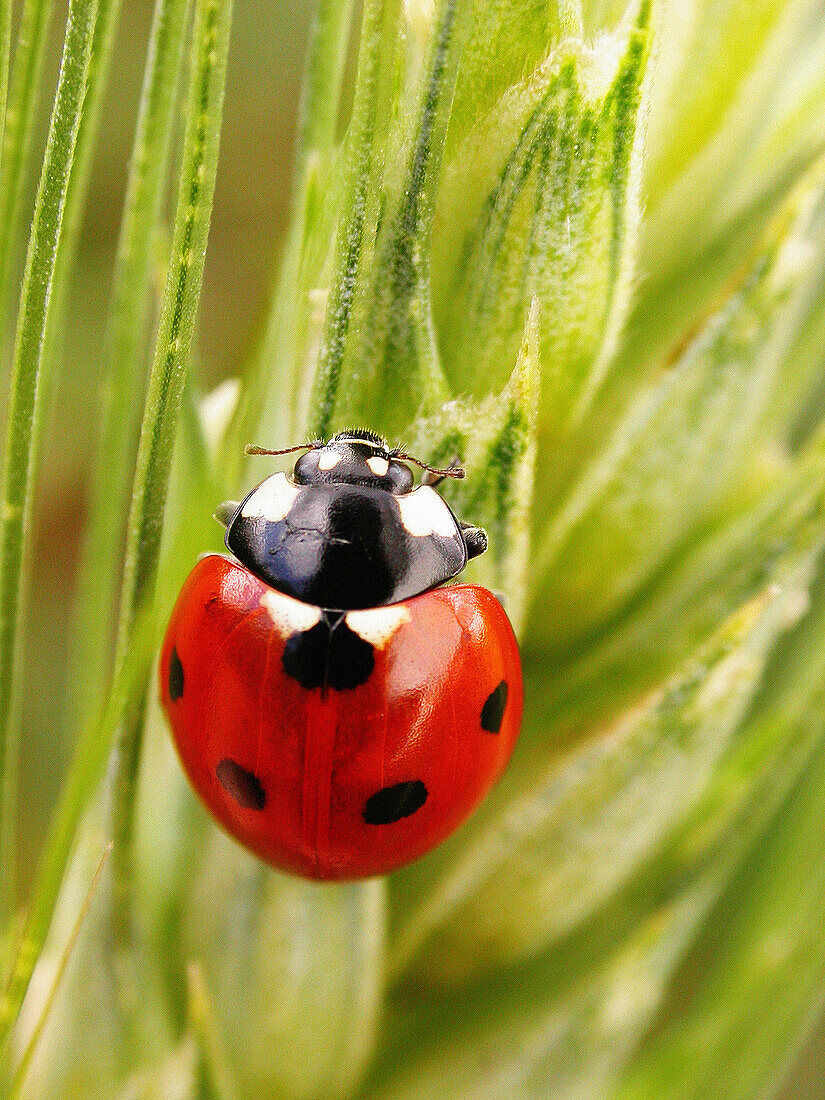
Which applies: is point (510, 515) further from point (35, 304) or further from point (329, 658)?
point (35, 304)

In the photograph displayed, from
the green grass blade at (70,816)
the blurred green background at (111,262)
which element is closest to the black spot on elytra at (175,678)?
the green grass blade at (70,816)

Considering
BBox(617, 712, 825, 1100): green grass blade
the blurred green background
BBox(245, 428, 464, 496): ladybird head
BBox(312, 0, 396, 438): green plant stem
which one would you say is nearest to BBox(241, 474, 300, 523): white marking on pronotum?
BBox(245, 428, 464, 496): ladybird head

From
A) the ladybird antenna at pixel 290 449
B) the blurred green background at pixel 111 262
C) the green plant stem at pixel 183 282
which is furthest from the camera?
the blurred green background at pixel 111 262

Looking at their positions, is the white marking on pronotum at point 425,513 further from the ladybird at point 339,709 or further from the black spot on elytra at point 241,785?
the black spot on elytra at point 241,785

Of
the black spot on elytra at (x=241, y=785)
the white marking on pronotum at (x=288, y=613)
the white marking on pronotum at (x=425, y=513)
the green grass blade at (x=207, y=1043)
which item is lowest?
the green grass blade at (x=207, y=1043)

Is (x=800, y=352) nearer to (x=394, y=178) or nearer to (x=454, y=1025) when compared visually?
(x=394, y=178)

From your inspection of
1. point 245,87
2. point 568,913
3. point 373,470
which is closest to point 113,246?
point 245,87

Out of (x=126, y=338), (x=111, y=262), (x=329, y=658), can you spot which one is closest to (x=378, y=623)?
(x=329, y=658)
